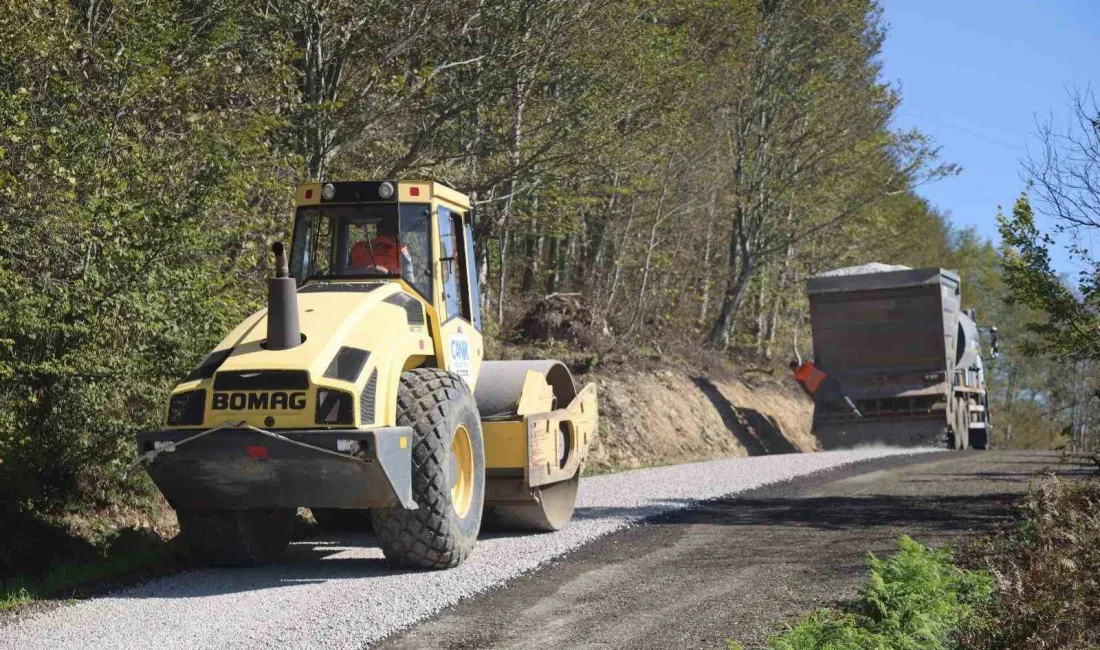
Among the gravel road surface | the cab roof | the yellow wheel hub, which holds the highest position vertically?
the cab roof

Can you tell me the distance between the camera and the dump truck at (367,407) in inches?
351

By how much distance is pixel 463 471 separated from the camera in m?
10.4

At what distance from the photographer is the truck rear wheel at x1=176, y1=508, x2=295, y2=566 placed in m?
9.77

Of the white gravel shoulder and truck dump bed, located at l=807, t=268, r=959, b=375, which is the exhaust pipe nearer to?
the white gravel shoulder

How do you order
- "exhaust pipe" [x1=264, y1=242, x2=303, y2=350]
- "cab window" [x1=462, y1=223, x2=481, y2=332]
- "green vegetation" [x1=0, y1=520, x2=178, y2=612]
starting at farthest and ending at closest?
A: 1. "cab window" [x1=462, y1=223, x2=481, y2=332]
2. "green vegetation" [x1=0, y1=520, x2=178, y2=612]
3. "exhaust pipe" [x1=264, y1=242, x2=303, y2=350]

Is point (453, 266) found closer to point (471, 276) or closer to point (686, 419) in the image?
point (471, 276)

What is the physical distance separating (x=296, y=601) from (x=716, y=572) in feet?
10.4

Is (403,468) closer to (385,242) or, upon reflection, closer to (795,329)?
(385,242)

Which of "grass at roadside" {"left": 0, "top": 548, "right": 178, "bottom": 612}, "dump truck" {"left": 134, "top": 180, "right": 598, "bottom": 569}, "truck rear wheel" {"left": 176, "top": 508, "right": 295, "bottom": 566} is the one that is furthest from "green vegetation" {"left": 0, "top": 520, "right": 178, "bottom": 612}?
"dump truck" {"left": 134, "top": 180, "right": 598, "bottom": 569}

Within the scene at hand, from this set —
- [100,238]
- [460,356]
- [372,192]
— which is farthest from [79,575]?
[372,192]

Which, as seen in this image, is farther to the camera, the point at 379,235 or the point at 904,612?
the point at 379,235

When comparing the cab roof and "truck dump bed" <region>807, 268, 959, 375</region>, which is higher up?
the cab roof

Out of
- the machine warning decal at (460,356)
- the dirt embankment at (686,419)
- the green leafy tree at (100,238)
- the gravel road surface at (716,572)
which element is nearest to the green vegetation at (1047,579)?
the gravel road surface at (716,572)

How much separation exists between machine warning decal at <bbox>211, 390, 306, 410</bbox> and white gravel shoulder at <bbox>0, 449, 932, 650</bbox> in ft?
4.27
